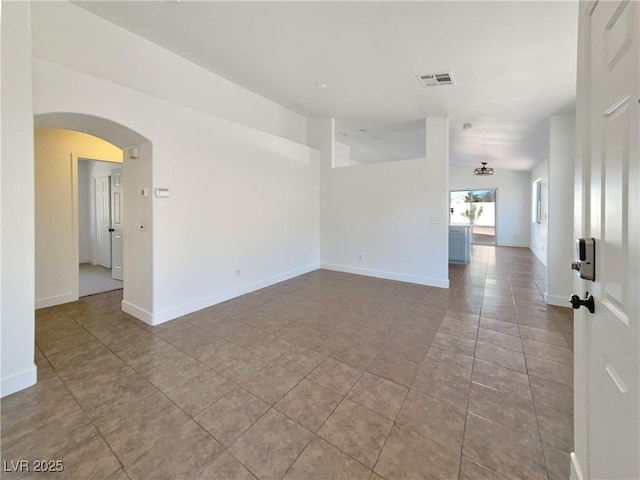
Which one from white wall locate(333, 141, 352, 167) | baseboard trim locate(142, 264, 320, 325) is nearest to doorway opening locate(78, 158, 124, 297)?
baseboard trim locate(142, 264, 320, 325)

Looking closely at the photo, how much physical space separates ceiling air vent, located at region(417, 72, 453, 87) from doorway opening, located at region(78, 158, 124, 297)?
5421 mm

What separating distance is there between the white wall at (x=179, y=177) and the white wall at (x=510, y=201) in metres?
8.49

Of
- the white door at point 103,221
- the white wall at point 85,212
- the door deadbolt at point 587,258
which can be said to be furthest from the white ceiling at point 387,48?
the white wall at point 85,212

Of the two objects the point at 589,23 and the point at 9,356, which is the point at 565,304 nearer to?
the point at 589,23

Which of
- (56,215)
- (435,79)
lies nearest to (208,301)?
(56,215)

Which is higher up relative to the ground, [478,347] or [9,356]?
[9,356]

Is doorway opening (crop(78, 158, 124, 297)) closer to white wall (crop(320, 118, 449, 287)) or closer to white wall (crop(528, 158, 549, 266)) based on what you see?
white wall (crop(320, 118, 449, 287))

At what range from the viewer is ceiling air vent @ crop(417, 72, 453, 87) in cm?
341

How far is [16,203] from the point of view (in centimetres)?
198

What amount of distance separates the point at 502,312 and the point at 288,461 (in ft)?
11.1

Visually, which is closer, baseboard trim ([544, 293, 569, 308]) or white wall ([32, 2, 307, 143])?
white wall ([32, 2, 307, 143])

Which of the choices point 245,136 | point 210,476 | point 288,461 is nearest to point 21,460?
point 210,476

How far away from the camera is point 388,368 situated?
232 cm

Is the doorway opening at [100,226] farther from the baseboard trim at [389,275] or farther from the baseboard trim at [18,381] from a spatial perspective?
the baseboard trim at [389,275]
